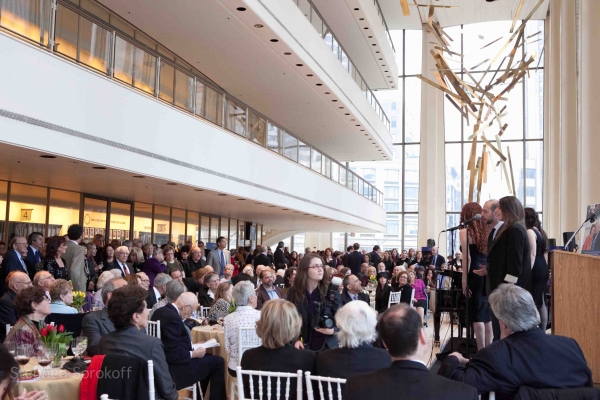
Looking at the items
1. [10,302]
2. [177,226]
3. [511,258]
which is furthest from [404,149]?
[10,302]

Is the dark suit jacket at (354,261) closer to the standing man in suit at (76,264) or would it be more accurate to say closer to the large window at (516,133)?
the standing man in suit at (76,264)

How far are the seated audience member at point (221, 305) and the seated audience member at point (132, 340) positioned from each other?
333 cm

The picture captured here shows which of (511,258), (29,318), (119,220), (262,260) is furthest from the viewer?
(119,220)

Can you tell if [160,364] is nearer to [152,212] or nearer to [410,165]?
[152,212]

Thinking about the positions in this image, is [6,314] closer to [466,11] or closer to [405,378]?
[405,378]

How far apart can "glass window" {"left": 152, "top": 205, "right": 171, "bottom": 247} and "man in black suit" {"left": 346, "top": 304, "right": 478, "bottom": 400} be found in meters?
13.8

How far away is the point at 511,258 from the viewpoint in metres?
5.11

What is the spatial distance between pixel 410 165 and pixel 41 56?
2537 cm

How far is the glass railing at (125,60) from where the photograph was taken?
7.22 metres

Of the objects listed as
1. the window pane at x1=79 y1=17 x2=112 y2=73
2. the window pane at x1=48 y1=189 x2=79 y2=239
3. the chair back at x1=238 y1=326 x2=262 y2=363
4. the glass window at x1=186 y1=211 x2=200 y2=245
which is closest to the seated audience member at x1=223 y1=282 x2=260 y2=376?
the chair back at x1=238 y1=326 x2=262 y2=363

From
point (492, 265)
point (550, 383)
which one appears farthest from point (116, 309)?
point (492, 265)

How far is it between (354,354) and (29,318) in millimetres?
2704

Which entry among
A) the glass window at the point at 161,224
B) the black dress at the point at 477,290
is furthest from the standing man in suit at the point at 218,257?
the black dress at the point at 477,290

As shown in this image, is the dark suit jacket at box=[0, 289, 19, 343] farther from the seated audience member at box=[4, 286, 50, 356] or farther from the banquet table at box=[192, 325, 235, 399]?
→ the banquet table at box=[192, 325, 235, 399]
